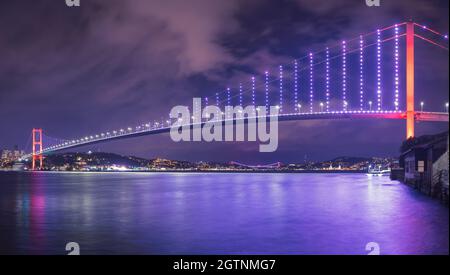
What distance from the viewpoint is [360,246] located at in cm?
1361

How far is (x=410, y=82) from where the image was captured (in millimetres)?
60750

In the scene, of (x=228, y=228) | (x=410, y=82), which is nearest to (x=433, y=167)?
(x=228, y=228)

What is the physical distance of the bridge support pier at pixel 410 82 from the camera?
57.8 meters

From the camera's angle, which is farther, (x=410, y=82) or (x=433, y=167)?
(x=410, y=82)

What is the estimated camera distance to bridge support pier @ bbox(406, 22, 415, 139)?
57.8 m

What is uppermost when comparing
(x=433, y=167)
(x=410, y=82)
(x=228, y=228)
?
(x=410, y=82)

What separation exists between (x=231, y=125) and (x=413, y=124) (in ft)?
77.1

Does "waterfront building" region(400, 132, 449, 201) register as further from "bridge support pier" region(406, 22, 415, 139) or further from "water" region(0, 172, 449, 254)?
"bridge support pier" region(406, 22, 415, 139)

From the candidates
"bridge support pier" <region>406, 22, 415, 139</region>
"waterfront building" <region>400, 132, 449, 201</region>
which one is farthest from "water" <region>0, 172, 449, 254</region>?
"bridge support pier" <region>406, 22, 415, 139</region>

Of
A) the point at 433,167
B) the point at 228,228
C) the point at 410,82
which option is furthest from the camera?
the point at 410,82

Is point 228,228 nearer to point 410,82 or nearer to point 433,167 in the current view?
point 433,167
